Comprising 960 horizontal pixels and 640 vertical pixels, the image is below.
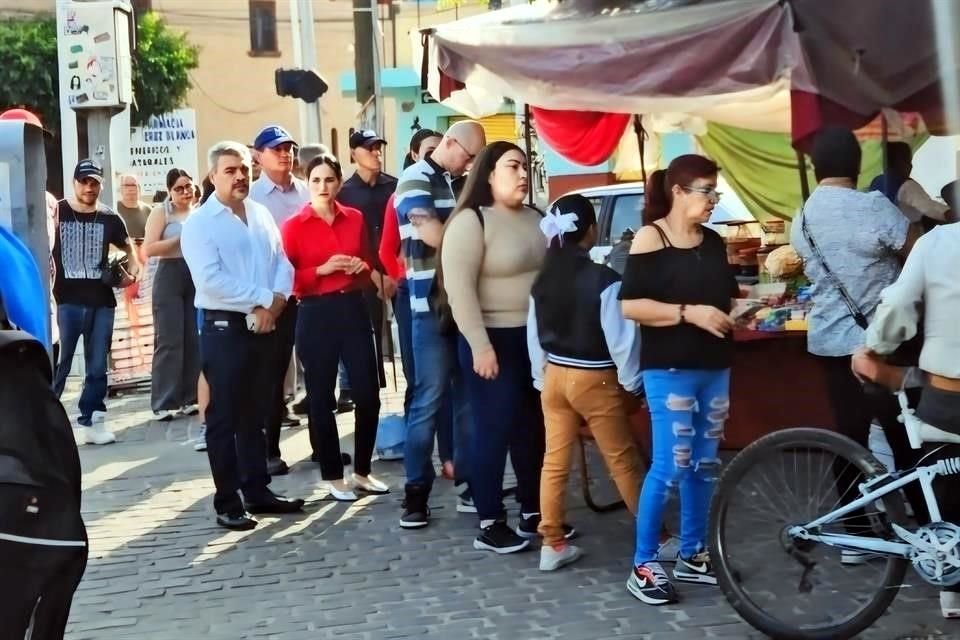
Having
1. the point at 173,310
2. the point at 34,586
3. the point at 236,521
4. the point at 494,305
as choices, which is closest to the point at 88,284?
the point at 173,310

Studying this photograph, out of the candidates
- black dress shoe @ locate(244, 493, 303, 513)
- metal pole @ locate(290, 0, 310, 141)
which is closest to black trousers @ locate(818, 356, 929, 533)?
black dress shoe @ locate(244, 493, 303, 513)

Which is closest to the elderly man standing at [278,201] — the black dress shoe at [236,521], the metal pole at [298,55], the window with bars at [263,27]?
the black dress shoe at [236,521]

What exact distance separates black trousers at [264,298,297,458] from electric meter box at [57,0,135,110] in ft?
20.9

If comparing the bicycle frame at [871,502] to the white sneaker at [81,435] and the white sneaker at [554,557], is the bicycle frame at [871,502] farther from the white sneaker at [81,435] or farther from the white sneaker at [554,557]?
the white sneaker at [81,435]

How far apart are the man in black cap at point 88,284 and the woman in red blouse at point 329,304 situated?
2718 mm

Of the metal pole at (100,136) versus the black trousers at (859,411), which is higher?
the metal pole at (100,136)

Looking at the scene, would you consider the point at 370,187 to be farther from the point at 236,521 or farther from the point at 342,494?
the point at 236,521

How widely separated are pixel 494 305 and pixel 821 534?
1937 millimetres

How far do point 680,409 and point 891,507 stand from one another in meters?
0.93

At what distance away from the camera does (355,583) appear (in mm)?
5598

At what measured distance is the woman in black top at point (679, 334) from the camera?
496 centimetres

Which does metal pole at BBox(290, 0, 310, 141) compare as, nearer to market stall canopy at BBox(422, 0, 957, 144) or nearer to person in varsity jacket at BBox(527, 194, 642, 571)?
market stall canopy at BBox(422, 0, 957, 144)

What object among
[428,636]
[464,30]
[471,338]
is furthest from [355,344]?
[428,636]

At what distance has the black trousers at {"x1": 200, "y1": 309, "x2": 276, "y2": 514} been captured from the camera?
20.7ft
